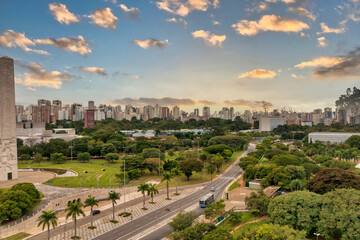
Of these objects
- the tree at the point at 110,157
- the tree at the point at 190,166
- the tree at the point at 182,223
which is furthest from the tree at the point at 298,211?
the tree at the point at 110,157

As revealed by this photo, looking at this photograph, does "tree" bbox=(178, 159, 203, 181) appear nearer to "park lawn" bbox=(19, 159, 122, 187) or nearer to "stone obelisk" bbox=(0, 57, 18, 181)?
"park lawn" bbox=(19, 159, 122, 187)

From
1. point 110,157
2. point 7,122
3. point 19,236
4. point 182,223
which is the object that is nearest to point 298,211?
point 182,223

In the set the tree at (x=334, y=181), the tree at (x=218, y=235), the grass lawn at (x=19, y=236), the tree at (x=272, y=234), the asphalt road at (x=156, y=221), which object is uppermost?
the tree at (x=334, y=181)

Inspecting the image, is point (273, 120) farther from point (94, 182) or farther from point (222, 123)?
point (94, 182)

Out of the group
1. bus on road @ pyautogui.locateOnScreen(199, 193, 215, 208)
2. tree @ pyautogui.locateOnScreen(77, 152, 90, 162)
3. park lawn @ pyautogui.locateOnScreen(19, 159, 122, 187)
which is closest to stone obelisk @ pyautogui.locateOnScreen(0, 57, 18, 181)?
park lawn @ pyautogui.locateOnScreen(19, 159, 122, 187)

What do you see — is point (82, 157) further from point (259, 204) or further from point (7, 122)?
point (259, 204)

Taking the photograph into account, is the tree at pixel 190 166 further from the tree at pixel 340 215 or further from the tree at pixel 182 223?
the tree at pixel 340 215
